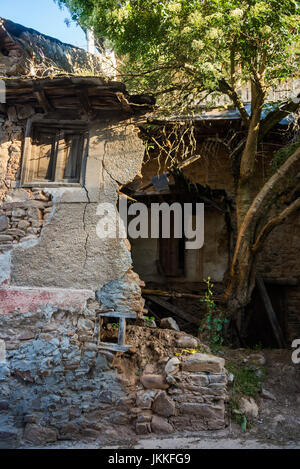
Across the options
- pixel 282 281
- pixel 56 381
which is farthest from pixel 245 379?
pixel 282 281

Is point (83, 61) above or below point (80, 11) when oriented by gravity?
above

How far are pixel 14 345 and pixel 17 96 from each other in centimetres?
350

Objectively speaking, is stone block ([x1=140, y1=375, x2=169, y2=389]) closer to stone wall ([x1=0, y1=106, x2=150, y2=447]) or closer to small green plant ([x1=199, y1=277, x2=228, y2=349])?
stone wall ([x1=0, y1=106, x2=150, y2=447])

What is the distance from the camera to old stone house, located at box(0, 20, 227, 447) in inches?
180

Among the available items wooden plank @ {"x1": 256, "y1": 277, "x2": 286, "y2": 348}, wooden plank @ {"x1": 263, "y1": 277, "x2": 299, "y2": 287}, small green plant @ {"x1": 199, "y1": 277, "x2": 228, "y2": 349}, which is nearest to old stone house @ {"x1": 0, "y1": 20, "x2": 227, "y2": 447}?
small green plant @ {"x1": 199, "y1": 277, "x2": 228, "y2": 349}

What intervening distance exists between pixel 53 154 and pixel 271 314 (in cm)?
561

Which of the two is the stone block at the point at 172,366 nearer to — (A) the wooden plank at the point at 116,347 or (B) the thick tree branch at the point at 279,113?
(A) the wooden plank at the point at 116,347

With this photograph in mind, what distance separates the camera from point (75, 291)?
493 cm

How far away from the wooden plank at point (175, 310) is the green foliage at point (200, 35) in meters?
3.80

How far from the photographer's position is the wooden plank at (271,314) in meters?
7.75

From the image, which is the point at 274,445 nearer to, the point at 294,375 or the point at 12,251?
the point at 294,375

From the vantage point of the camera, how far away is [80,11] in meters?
5.68

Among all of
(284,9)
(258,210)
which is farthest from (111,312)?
(284,9)
